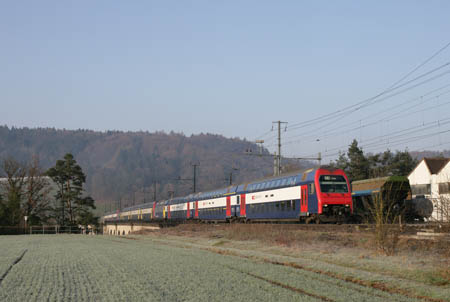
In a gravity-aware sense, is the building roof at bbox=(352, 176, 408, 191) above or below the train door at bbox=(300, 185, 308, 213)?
above

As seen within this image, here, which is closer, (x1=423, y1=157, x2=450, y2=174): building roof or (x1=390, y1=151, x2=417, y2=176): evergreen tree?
(x1=423, y1=157, x2=450, y2=174): building roof

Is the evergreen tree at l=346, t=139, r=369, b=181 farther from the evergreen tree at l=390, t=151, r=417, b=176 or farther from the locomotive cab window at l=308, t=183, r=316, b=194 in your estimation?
the locomotive cab window at l=308, t=183, r=316, b=194

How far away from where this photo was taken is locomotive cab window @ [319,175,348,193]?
41.9 m

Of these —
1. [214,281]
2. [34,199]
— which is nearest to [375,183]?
[214,281]

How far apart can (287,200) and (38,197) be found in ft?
203

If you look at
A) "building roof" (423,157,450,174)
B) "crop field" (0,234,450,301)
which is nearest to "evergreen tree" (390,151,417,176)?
"building roof" (423,157,450,174)

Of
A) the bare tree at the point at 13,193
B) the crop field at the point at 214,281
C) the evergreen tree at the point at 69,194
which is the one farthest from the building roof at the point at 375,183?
the bare tree at the point at 13,193

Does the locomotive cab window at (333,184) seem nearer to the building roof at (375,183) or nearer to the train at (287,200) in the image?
the train at (287,200)

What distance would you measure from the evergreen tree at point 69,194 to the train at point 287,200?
3369 cm

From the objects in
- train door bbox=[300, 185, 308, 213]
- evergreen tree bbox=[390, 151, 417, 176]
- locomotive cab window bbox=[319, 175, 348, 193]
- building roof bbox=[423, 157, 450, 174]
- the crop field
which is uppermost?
evergreen tree bbox=[390, 151, 417, 176]

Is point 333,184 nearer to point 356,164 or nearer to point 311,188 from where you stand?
point 311,188

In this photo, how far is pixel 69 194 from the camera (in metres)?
99.9

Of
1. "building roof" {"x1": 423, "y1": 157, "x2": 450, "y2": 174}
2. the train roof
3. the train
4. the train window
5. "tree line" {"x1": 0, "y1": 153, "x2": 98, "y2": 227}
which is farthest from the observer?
"tree line" {"x1": 0, "y1": 153, "x2": 98, "y2": 227}

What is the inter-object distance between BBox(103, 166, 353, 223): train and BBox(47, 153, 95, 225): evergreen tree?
33.7 meters
